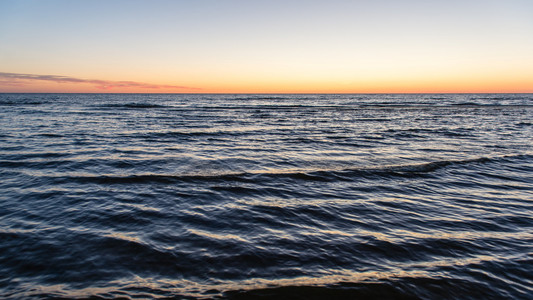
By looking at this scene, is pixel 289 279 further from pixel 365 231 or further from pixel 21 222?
pixel 21 222

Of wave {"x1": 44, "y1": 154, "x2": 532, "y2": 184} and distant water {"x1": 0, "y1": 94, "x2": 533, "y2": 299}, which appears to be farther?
wave {"x1": 44, "y1": 154, "x2": 532, "y2": 184}

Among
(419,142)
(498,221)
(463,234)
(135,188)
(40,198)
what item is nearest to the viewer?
(463,234)

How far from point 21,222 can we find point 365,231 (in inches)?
325

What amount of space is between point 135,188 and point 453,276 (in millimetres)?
9098

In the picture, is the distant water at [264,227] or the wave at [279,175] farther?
the wave at [279,175]

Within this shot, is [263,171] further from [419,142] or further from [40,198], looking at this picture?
[419,142]

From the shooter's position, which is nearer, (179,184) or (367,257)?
(367,257)

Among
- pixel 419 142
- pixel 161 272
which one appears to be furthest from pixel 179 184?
pixel 419 142

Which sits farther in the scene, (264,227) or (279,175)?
(279,175)

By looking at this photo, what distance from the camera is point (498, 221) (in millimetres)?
7305

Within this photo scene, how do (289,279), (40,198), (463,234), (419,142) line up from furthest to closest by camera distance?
(419,142)
(40,198)
(463,234)
(289,279)

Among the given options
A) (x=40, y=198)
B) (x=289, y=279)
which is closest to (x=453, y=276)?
(x=289, y=279)

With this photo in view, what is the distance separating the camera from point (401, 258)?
5.52 m

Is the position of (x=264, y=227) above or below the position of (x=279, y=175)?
below
